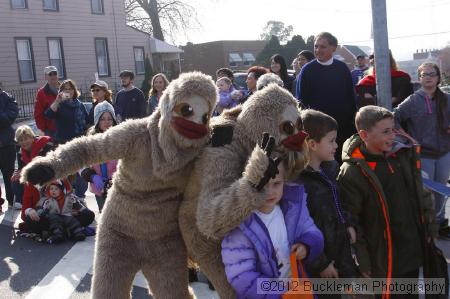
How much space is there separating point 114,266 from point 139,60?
79.7 ft

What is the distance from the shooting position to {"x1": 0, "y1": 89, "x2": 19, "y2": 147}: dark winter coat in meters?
7.60

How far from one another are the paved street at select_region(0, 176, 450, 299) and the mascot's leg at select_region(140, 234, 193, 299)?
49.2 inches

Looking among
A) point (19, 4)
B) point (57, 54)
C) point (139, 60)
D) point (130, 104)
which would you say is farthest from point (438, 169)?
point (139, 60)

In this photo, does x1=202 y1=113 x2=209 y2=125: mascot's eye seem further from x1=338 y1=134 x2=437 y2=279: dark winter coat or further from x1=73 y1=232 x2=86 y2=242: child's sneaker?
x1=73 y1=232 x2=86 y2=242: child's sneaker

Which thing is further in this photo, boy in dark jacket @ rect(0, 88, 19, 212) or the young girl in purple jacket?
boy in dark jacket @ rect(0, 88, 19, 212)

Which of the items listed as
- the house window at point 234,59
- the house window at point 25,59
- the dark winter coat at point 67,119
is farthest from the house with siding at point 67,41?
the house window at point 234,59

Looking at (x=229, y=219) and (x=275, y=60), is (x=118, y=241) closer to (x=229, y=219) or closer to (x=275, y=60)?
(x=229, y=219)

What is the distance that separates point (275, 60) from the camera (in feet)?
24.4

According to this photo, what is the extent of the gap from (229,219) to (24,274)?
133 inches

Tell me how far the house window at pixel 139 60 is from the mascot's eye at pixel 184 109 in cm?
2384

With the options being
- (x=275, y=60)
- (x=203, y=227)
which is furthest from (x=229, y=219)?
(x=275, y=60)

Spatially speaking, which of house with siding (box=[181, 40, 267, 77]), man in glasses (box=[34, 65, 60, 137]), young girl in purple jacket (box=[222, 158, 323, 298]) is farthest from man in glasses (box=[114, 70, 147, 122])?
house with siding (box=[181, 40, 267, 77])

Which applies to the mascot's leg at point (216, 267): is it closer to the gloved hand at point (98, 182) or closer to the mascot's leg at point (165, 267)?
the mascot's leg at point (165, 267)

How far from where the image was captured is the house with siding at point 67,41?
66.3 feet
